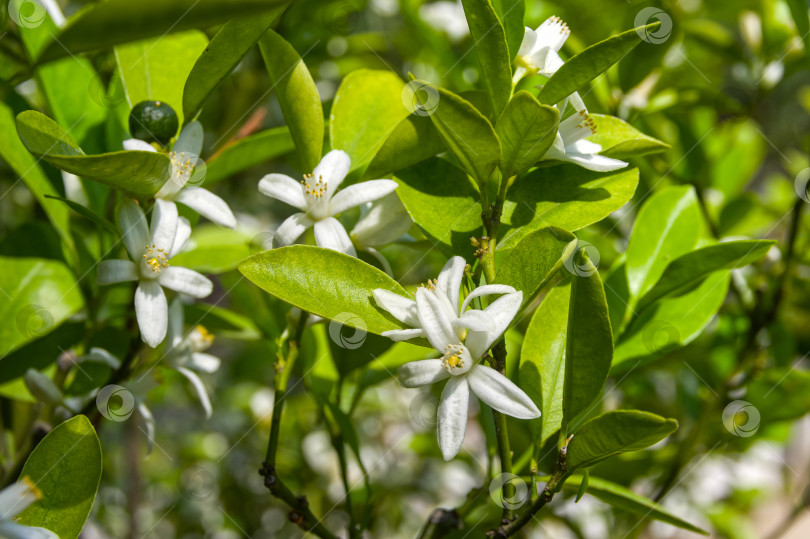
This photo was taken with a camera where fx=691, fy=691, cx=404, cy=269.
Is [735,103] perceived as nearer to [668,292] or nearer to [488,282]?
[668,292]

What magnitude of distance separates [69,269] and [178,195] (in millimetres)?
390

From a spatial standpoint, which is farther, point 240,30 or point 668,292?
point 668,292

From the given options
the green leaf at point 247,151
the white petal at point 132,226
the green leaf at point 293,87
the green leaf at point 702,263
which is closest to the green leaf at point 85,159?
the white petal at point 132,226

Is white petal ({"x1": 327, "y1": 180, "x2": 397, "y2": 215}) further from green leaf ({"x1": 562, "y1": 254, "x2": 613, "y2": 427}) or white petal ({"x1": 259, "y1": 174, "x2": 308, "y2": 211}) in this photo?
green leaf ({"x1": 562, "y1": 254, "x2": 613, "y2": 427})

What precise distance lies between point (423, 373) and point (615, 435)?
20cm

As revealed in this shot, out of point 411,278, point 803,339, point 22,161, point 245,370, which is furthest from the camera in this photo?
point 411,278

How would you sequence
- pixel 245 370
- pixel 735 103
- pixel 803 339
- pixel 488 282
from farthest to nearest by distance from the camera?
1. pixel 803 339
2. pixel 245 370
3. pixel 735 103
4. pixel 488 282

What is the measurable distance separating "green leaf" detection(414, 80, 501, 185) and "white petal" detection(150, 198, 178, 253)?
33 centimetres

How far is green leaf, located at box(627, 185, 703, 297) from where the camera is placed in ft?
3.33

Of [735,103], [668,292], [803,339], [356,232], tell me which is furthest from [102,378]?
[803,339]

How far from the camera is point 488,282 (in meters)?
0.75

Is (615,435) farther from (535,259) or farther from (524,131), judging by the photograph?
(524,131)

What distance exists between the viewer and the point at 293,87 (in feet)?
2.72

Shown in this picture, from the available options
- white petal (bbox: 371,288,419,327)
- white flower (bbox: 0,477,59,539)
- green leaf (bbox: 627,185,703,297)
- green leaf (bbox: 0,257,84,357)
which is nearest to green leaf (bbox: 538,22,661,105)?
white petal (bbox: 371,288,419,327)
